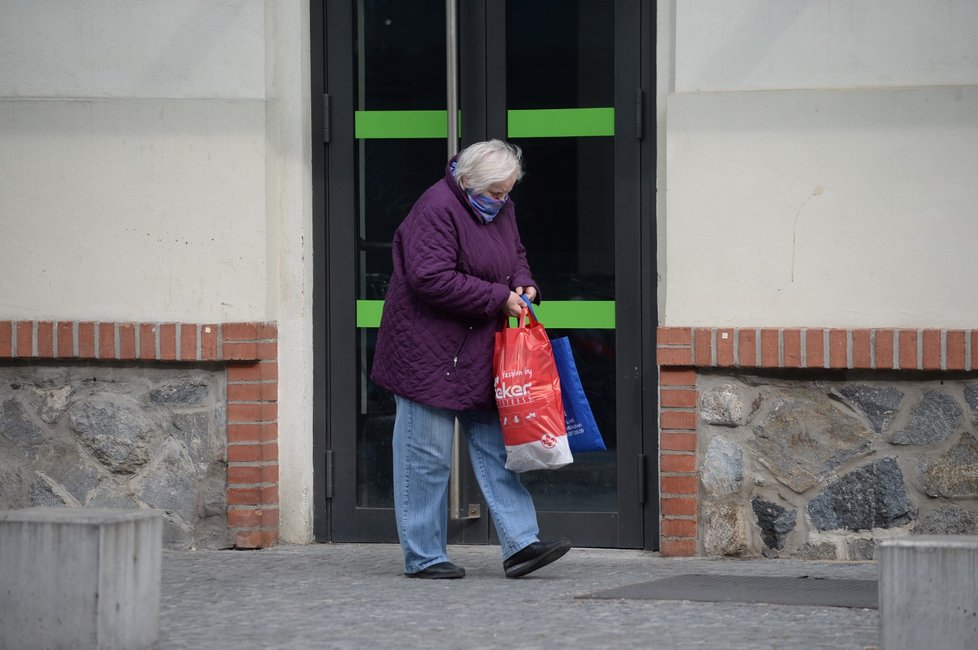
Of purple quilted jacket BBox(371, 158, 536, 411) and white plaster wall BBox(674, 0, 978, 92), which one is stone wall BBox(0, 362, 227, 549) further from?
white plaster wall BBox(674, 0, 978, 92)

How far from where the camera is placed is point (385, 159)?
7277 mm

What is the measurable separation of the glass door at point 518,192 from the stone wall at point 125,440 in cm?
60

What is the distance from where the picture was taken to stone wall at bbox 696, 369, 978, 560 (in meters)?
6.51

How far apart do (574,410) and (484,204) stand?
889mm

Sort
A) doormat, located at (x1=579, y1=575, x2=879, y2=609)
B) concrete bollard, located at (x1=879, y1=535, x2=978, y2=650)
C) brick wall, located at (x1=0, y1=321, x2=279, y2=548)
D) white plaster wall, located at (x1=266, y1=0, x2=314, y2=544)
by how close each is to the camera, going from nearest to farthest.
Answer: concrete bollard, located at (x1=879, y1=535, x2=978, y2=650) → doormat, located at (x1=579, y1=575, x2=879, y2=609) → brick wall, located at (x1=0, y1=321, x2=279, y2=548) → white plaster wall, located at (x1=266, y1=0, x2=314, y2=544)

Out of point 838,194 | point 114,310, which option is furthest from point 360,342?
point 838,194

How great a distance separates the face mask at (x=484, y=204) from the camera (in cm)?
602

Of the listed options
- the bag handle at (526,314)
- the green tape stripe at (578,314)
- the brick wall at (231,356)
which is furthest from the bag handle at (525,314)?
the brick wall at (231,356)

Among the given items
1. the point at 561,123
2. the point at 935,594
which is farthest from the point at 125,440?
the point at 935,594

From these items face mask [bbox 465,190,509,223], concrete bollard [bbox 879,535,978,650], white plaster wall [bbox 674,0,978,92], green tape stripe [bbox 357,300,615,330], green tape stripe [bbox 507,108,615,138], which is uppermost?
white plaster wall [bbox 674,0,978,92]

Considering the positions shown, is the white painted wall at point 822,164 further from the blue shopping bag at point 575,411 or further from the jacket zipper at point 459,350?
the jacket zipper at point 459,350

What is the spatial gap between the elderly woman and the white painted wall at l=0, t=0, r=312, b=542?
1208 mm

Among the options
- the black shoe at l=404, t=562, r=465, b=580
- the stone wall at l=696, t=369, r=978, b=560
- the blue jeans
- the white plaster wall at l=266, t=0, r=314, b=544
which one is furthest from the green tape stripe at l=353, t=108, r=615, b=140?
the black shoe at l=404, t=562, r=465, b=580

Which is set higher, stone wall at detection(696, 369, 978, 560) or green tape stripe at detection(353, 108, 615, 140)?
green tape stripe at detection(353, 108, 615, 140)
